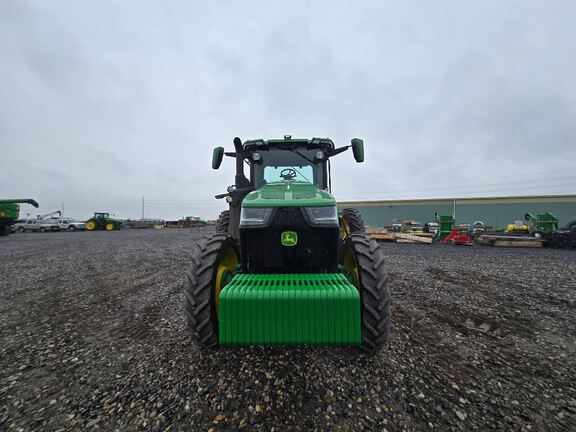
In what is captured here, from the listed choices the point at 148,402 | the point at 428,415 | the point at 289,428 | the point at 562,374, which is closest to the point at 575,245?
the point at 562,374

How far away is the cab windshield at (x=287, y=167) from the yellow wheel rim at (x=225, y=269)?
4.10ft

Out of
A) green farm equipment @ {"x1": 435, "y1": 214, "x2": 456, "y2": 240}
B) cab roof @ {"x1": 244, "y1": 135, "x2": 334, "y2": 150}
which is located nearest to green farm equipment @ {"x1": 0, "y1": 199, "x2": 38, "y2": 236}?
cab roof @ {"x1": 244, "y1": 135, "x2": 334, "y2": 150}

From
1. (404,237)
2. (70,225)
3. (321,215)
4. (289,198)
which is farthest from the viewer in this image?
(70,225)

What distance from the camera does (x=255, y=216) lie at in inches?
101

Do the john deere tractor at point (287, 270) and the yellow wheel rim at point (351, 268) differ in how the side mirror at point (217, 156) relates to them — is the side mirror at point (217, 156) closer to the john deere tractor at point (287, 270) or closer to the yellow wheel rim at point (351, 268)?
the john deere tractor at point (287, 270)

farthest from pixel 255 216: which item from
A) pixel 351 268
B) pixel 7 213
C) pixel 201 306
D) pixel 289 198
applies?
pixel 7 213

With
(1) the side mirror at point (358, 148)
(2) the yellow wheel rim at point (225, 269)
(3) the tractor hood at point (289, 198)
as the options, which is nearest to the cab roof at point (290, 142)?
(1) the side mirror at point (358, 148)

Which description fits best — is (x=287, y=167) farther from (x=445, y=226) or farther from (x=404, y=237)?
(x=445, y=226)

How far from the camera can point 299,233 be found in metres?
2.60

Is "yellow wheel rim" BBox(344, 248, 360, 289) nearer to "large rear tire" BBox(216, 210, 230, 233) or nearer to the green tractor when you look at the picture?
"large rear tire" BBox(216, 210, 230, 233)

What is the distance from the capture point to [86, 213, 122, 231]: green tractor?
31.9m

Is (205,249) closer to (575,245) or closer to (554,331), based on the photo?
(554,331)

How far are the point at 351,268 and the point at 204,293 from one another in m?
1.60

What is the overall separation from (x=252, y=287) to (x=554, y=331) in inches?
162
